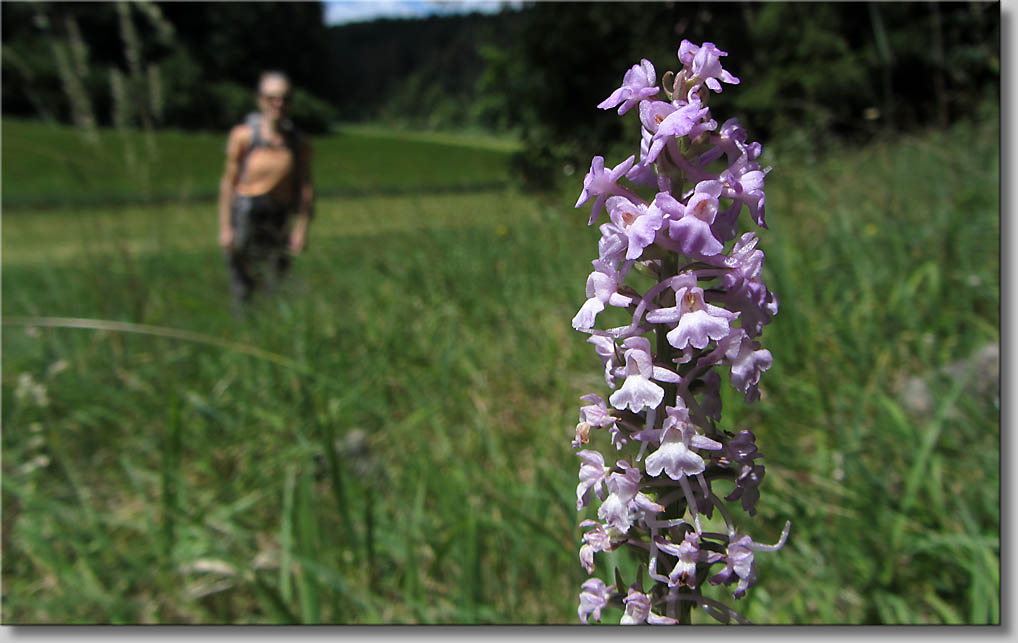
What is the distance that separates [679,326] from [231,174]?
17.5ft

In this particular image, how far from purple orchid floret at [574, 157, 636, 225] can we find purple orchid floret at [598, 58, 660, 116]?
51mm

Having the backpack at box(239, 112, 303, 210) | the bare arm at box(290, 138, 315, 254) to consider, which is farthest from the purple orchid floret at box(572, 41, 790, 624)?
the backpack at box(239, 112, 303, 210)

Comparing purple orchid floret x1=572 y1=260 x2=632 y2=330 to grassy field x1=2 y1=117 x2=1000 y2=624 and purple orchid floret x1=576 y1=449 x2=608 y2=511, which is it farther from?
grassy field x1=2 y1=117 x2=1000 y2=624

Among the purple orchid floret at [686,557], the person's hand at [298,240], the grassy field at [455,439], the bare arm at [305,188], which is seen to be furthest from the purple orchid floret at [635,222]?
the bare arm at [305,188]

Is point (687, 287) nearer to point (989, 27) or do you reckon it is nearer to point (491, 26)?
point (989, 27)

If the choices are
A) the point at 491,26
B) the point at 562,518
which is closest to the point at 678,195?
the point at 562,518

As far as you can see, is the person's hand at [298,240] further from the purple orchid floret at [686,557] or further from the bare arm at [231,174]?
the purple orchid floret at [686,557]

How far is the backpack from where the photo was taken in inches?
205

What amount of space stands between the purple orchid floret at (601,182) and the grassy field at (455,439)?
74 cm

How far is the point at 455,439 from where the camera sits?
2650 mm

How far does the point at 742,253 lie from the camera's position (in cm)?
66

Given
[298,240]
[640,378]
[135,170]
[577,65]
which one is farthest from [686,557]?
[577,65]

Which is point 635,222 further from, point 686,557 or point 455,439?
point 455,439

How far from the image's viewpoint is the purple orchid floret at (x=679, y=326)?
61 cm
